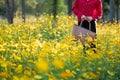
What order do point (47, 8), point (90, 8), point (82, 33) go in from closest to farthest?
point (82, 33) < point (90, 8) < point (47, 8)

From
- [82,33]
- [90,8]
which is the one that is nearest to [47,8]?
[90,8]

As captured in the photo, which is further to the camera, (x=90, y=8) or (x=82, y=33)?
(x=90, y=8)

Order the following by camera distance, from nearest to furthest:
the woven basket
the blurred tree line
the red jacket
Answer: the woven basket
the red jacket
the blurred tree line

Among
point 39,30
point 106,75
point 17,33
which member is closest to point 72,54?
point 106,75

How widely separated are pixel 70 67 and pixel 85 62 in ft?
1.42

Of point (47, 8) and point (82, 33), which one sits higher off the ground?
point (47, 8)

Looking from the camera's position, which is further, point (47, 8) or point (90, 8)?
point (47, 8)

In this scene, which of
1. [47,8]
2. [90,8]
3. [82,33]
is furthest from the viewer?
[47,8]

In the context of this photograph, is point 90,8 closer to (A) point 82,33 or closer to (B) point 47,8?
(A) point 82,33

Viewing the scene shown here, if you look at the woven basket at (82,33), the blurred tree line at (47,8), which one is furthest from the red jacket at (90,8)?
the blurred tree line at (47,8)

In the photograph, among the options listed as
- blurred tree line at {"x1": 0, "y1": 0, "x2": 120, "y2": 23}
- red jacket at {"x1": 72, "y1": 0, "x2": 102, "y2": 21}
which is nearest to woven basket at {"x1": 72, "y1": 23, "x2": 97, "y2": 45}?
red jacket at {"x1": 72, "y1": 0, "x2": 102, "y2": 21}

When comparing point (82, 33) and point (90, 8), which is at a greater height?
point (90, 8)

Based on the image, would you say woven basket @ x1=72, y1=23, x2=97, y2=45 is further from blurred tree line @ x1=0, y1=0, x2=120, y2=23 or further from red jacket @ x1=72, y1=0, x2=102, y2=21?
blurred tree line @ x1=0, y1=0, x2=120, y2=23

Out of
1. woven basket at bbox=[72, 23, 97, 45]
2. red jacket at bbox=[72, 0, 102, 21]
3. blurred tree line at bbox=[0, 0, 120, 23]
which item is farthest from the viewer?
blurred tree line at bbox=[0, 0, 120, 23]
